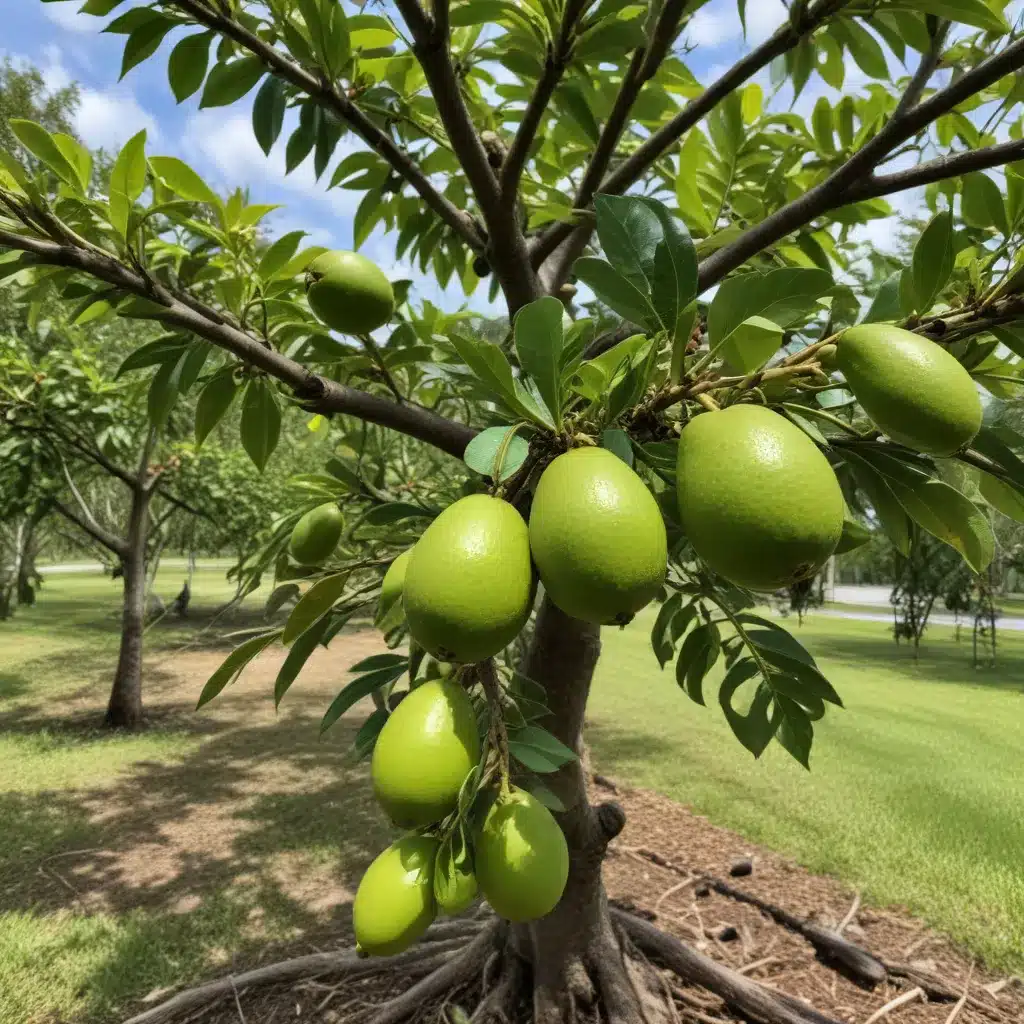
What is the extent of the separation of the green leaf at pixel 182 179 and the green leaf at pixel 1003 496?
5.03ft

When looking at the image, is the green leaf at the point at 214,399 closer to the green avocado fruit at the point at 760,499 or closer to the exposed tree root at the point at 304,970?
the green avocado fruit at the point at 760,499

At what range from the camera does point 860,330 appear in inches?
29.1

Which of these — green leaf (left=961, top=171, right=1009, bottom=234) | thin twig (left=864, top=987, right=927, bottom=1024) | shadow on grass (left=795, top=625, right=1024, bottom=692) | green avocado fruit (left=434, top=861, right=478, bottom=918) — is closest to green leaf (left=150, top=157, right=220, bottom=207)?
green avocado fruit (left=434, top=861, right=478, bottom=918)

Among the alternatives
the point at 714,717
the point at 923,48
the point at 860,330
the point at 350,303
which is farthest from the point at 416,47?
the point at 714,717

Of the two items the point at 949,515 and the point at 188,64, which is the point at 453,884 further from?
the point at 188,64

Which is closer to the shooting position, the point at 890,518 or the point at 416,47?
the point at 890,518

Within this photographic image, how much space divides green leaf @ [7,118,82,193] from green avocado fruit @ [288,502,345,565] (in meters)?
0.81

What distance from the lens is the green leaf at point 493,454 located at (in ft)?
2.85

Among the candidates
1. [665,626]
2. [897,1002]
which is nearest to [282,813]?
[897,1002]

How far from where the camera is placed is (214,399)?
5.21 ft

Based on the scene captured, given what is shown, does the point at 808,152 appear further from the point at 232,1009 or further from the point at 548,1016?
the point at 232,1009

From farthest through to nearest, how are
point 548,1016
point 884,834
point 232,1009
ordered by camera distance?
point 884,834 → point 232,1009 → point 548,1016

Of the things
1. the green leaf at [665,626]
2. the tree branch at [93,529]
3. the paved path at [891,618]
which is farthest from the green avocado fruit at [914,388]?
the paved path at [891,618]

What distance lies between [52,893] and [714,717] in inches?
269
